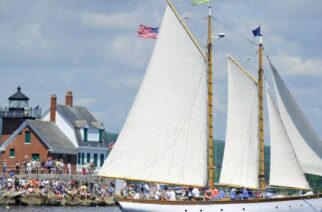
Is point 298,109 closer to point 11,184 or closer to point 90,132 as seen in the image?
point 11,184

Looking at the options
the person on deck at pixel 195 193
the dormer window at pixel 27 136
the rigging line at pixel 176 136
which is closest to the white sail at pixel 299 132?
the rigging line at pixel 176 136

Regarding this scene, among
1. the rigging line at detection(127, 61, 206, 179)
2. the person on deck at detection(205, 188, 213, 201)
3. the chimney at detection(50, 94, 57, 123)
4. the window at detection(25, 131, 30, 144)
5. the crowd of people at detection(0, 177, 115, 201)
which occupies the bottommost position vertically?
the person on deck at detection(205, 188, 213, 201)

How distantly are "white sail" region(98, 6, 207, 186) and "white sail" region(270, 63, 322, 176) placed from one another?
5204 millimetres

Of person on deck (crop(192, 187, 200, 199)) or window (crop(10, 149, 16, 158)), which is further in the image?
window (crop(10, 149, 16, 158))

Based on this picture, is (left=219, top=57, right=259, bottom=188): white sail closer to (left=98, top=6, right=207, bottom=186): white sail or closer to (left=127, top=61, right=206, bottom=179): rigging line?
(left=98, top=6, right=207, bottom=186): white sail

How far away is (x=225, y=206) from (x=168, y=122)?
21.5 ft

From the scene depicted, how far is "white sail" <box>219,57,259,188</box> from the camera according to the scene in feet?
250

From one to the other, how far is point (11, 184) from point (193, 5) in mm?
40420

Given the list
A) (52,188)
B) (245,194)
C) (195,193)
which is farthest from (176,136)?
(52,188)

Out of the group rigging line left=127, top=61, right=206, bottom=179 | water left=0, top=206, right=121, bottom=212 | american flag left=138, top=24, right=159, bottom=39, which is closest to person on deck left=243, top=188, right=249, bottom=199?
rigging line left=127, top=61, right=206, bottom=179

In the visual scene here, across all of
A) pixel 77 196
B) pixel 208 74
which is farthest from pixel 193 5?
pixel 77 196

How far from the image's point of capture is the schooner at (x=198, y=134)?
2872 inches

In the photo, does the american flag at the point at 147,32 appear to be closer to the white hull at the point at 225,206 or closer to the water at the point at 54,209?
the white hull at the point at 225,206

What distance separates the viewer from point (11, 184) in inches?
4289
